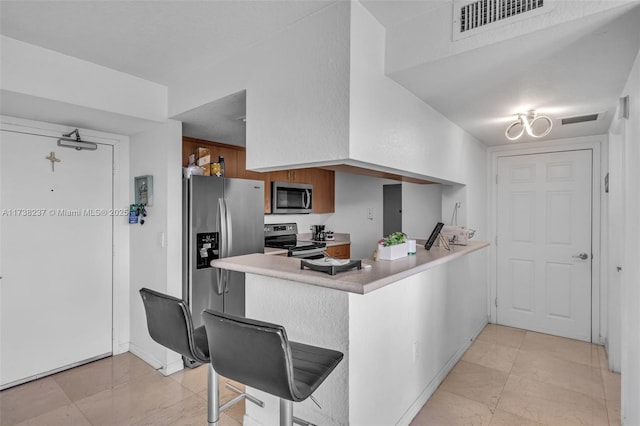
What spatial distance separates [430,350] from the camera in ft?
8.13

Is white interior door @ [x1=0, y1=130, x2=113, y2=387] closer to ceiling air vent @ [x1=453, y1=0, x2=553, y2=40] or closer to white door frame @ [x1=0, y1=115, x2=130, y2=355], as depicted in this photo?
white door frame @ [x1=0, y1=115, x2=130, y2=355]

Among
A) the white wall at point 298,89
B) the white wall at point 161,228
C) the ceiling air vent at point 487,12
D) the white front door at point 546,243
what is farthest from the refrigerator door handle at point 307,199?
the ceiling air vent at point 487,12

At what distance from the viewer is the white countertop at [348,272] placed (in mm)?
1423

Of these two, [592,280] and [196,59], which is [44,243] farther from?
[592,280]

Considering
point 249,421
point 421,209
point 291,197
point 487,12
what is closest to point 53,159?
point 291,197

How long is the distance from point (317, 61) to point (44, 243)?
8.87 ft

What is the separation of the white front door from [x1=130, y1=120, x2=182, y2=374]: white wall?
11.5 ft

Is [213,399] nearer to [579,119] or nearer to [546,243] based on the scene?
[579,119]

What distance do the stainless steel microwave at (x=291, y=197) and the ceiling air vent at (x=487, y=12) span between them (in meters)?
2.93

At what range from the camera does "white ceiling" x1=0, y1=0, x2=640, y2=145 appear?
157 centimetres

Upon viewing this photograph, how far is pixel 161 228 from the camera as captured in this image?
2.88m

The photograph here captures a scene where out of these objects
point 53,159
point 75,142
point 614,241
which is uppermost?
point 75,142

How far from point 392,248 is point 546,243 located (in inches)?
104

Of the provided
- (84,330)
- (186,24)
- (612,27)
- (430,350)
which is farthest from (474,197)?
(84,330)
